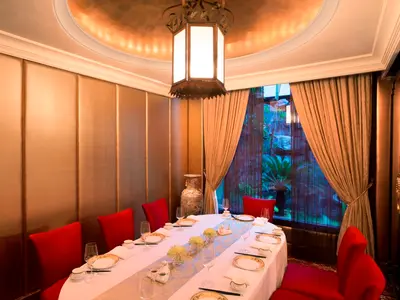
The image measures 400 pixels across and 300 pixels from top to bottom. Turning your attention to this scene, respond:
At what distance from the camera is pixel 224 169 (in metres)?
4.26

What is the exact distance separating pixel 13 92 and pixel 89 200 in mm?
1442

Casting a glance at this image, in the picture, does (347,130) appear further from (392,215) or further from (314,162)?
(392,215)

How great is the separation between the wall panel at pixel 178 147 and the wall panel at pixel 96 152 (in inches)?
49.5

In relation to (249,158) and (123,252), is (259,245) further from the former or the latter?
(249,158)

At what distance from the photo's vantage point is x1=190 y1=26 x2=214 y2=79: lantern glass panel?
187 cm

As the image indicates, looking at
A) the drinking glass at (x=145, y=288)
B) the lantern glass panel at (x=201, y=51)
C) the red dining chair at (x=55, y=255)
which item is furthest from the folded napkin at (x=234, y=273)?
the lantern glass panel at (x=201, y=51)

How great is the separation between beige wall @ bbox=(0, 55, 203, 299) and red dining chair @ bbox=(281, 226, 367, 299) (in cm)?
235

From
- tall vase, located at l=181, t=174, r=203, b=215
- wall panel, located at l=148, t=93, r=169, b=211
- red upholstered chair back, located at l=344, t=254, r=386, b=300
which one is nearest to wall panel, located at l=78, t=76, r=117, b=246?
wall panel, located at l=148, t=93, r=169, b=211

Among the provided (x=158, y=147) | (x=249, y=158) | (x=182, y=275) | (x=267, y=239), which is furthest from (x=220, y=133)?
(x=182, y=275)

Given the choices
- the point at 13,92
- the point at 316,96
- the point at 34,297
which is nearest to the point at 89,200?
the point at 34,297

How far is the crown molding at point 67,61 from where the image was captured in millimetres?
2484

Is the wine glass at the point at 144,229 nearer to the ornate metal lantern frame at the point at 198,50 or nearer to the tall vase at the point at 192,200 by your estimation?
the ornate metal lantern frame at the point at 198,50

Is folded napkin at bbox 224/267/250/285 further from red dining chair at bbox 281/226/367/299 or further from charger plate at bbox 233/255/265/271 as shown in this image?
red dining chair at bbox 281/226/367/299

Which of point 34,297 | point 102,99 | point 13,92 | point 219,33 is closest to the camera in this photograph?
point 219,33
